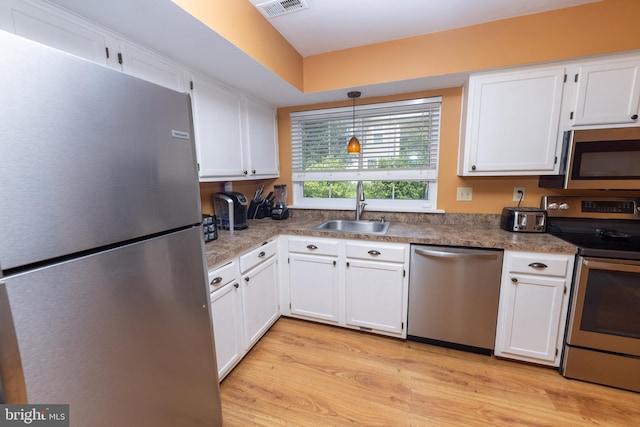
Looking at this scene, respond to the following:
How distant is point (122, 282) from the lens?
2.66 feet

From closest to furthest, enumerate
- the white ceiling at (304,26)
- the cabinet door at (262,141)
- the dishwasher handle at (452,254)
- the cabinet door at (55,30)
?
1. the cabinet door at (55,30)
2. the white ceiling at (304,26)
3. the dishwasher handle at (452,254)
4. the cabinet door at (262,141)

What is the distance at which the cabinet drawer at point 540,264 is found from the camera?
1648mm

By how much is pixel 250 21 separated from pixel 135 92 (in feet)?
3.67

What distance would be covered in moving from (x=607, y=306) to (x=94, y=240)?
2.56 m

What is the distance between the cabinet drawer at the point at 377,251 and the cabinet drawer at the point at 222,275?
0.89m

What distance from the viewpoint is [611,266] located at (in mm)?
1519

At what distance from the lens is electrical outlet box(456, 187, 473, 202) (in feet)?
7.55

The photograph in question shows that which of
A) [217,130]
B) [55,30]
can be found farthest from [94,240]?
[217,130]

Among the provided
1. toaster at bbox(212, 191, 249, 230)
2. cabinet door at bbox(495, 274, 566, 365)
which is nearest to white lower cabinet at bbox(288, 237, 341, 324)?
toaster at bbox(212, 191, 249, 230)

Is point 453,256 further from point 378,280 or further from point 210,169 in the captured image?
point 210,169

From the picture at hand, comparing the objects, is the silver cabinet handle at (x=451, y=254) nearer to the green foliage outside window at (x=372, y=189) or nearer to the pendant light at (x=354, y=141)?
the green foliage outside window at (x=372, y=189)

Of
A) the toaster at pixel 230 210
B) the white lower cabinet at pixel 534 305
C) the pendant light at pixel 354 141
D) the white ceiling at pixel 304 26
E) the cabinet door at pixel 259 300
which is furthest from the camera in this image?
the pendant light at pixel 354 141

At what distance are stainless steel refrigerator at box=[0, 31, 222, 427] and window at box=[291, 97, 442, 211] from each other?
72.3 inches

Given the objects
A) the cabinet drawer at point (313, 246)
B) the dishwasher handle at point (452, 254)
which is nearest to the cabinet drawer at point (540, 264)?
the dishwasher handle at point (452, 254)
